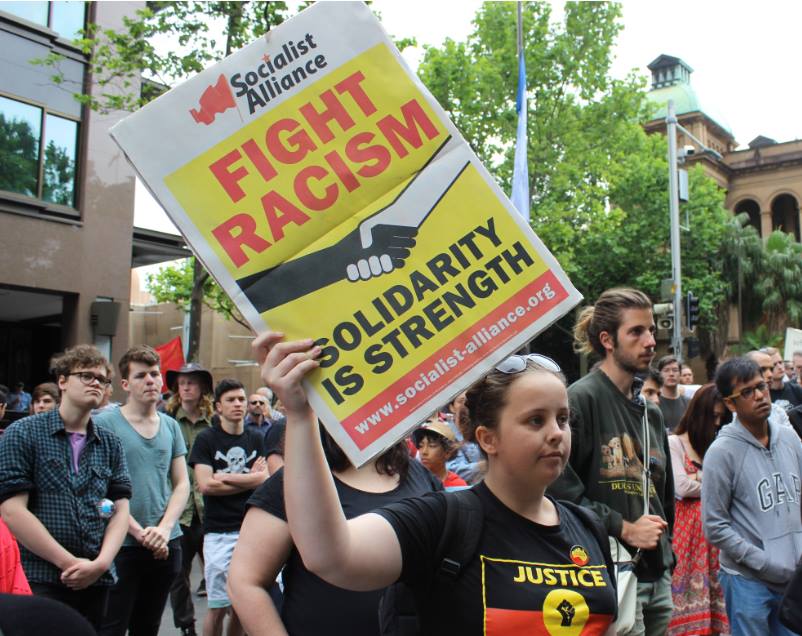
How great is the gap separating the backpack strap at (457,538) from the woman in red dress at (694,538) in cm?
417

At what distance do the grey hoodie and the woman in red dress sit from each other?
132cm

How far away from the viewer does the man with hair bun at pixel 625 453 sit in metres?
3.65

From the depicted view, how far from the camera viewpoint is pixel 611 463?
380 centimetres

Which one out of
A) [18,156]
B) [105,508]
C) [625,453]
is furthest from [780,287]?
[105,508]

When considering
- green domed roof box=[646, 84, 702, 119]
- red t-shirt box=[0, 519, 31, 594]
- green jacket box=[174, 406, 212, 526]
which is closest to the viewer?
red t-shirt box=[0, 519, 31, 594]

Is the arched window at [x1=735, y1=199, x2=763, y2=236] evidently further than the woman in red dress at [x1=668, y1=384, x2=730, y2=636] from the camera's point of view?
Yes

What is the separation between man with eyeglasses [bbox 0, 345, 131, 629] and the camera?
4008 mm

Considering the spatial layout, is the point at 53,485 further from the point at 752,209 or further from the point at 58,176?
the point at 752,209

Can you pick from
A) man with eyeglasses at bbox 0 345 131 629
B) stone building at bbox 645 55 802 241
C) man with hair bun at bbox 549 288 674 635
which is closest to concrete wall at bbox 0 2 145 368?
man with eyeglasses at bbox 0 345 131 629

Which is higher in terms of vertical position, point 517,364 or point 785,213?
point 785,213

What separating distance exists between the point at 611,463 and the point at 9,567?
2.54 meters

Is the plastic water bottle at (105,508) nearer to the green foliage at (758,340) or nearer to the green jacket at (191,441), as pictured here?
the green jacket at (191,441)

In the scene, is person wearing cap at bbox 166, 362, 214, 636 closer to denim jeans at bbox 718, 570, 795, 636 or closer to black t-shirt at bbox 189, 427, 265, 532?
black t-shirt at bbox 189, 427, 265, 532

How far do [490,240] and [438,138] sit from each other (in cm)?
28
